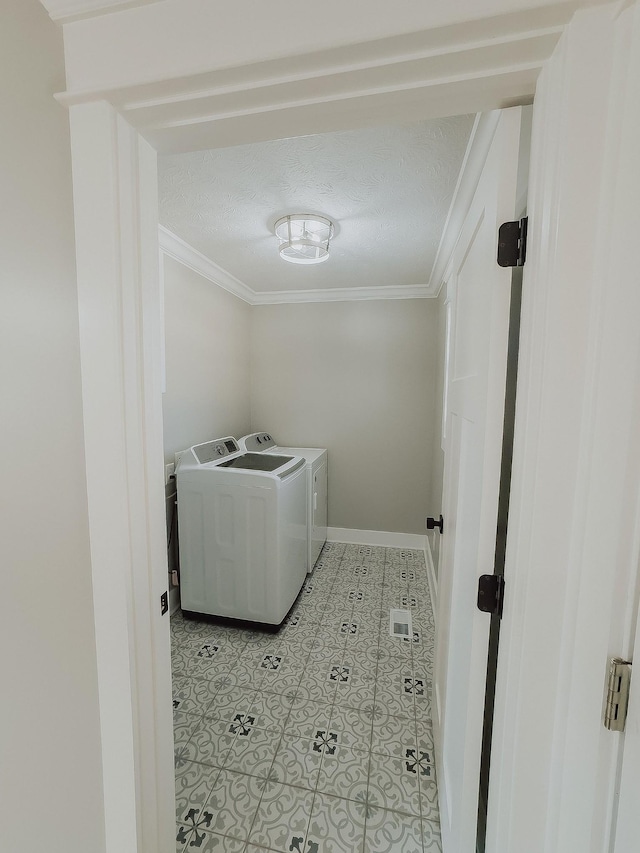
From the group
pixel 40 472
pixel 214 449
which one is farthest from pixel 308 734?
pixel 214 449

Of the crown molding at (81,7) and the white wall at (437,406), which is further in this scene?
the white wall at (437,406)

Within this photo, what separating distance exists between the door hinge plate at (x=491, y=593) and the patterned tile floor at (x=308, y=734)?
1.05m

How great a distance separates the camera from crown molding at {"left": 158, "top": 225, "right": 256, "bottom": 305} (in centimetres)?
200

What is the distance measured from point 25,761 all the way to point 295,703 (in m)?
1.22

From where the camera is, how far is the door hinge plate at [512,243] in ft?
2.08

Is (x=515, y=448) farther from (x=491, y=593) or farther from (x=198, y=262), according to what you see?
(x=198, y=262)

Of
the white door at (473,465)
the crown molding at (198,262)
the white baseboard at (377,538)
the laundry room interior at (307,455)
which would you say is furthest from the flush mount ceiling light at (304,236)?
the white baseboard at (377,538)

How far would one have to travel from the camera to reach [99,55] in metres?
0.65

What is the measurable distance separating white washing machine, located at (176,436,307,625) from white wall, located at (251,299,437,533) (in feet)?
3.56

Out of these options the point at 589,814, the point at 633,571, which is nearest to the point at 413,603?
the point at 589,814

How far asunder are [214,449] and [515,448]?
213cm

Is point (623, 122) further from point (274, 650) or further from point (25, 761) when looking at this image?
point (274, 650)

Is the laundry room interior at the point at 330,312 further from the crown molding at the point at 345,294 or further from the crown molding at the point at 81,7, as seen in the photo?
the crown molding at the point at 81,7

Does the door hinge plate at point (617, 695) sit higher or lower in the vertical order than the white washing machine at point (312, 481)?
higher
